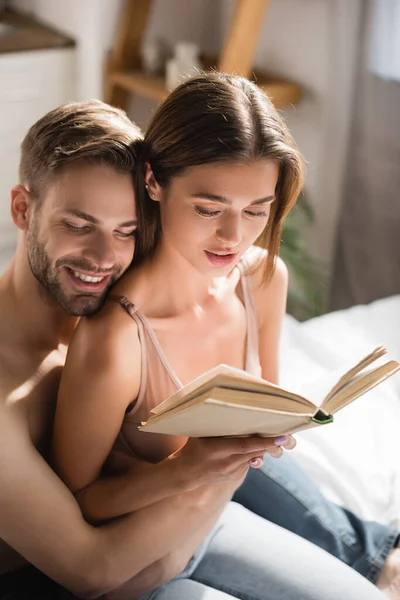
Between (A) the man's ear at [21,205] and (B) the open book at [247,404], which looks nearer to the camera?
(B) the open book at [247,404]

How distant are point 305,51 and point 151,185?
1.78 meters

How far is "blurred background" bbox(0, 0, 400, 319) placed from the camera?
8.63ft

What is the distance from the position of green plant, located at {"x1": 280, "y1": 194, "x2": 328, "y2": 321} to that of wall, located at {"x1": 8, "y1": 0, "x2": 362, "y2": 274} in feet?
0.25

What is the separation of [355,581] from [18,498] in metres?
0.58

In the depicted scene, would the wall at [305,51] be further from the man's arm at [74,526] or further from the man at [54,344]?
the man's arm at [74,526]

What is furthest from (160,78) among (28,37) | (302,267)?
(302,267)

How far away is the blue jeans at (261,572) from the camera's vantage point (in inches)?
52.1

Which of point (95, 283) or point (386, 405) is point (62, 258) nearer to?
point (95, 283)

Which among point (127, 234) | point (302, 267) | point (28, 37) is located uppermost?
point (127, 234)

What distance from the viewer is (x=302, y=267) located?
9.22ft

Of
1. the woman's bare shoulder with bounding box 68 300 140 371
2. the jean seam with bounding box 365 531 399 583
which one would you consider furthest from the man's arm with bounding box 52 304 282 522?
the jean seam with bounding box 365 531 399 583

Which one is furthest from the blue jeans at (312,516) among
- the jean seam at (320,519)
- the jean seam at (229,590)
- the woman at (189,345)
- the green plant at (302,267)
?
the green plant at (302,267)

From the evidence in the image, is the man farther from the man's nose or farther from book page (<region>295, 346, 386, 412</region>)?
book page (<region>295, 346, 386, 412</region>)

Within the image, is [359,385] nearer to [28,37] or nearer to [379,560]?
[379,560]
